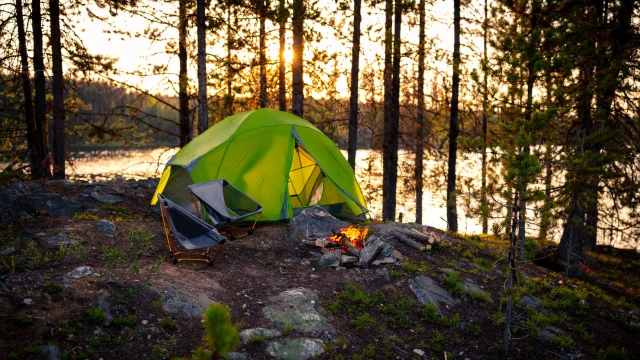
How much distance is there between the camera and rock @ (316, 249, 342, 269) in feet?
20.8

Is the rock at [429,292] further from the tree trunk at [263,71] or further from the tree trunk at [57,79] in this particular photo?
the tree trunk at [57,79]

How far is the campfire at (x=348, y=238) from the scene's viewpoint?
6871 mm

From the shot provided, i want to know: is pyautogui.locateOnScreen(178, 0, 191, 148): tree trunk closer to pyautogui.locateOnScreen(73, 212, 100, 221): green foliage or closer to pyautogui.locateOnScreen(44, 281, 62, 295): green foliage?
pyautogui.locateOnScreen(73, 212, 100, 221): green foliage

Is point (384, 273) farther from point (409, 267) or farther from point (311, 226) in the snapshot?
point (311, 226)

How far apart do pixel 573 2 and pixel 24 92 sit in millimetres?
14299

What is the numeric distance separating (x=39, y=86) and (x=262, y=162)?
716 cm

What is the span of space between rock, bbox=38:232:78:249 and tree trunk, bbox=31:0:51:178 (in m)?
4.85

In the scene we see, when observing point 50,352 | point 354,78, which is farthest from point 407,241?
point 354,78

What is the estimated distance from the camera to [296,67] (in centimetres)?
1045

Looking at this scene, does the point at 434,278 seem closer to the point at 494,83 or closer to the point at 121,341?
the point at 494,83

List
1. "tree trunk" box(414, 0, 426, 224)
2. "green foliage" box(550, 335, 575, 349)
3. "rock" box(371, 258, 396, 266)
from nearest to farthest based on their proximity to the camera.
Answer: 1. "green foliage" box(550, 335, 575, 349)
2. "rock" box(371, 258, 396, 266)
3. "tree trunk" box(414, 0, 426, 224)

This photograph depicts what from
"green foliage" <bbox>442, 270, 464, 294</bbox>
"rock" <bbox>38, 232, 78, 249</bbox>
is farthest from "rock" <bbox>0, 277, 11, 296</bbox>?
"green foliage" <bbox>442, 270, 464, 294</bbox>

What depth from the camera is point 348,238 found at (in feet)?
23.0

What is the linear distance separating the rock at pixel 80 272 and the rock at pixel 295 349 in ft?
7.82
